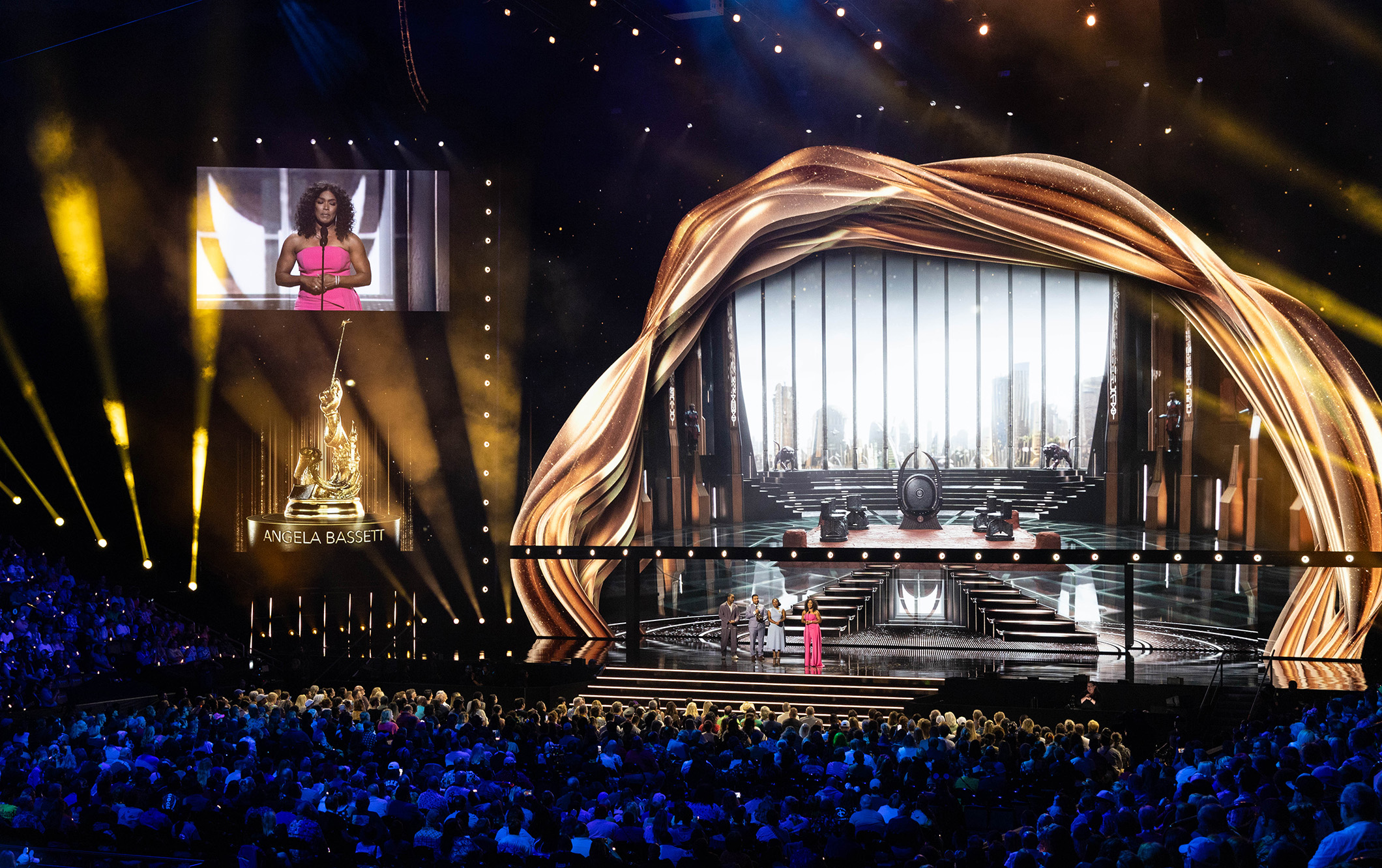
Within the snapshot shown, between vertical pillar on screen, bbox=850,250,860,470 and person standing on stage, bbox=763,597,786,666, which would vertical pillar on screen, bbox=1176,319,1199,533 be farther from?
person standing on stage, bbox=763,597,786,666

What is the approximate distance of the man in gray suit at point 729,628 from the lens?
1686 cm

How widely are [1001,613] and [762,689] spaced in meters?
4.93

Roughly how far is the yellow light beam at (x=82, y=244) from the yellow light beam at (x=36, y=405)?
0.72m

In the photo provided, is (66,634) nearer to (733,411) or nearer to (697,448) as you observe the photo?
(697,448)

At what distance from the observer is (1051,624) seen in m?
17.2

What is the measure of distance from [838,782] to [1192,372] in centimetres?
1238

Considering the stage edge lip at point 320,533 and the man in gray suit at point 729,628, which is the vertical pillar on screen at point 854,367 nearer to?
the man in gray suit at point 729,628

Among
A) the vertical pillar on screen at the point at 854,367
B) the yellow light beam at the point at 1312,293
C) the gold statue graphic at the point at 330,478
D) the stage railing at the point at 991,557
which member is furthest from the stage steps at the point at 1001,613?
the gold statue graphic at the point at 330,478

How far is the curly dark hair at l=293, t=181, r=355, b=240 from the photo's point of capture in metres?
19.6

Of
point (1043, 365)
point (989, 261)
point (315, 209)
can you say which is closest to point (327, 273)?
point (315, 209)

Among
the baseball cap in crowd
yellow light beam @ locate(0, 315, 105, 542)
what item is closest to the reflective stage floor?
yellow light beam @ locate(0, 315, 105, 542)

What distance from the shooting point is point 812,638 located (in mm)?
15320

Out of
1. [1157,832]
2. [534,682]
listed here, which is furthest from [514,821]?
[534,682]

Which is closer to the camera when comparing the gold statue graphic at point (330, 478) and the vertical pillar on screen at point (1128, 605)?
the vertical pillar on screen at point (1128, 605)
